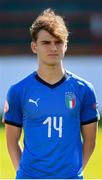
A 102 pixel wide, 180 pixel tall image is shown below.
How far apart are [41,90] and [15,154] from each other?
416 millimetres

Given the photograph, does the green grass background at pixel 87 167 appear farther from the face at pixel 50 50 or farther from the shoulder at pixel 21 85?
the face at pixel 50 50

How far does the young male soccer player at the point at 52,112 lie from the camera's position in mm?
4355

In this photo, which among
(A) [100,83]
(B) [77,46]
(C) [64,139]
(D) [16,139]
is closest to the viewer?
(C) [64,139]

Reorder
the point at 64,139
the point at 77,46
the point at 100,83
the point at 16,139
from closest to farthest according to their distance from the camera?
1. the point at 64,139
2. the point at 16,139
3. the point at 100,83
4. the point at 77,46

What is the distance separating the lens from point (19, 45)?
52.6 feet

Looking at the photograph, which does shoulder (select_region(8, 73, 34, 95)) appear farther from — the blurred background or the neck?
the blurred background

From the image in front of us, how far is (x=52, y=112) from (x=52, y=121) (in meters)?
0.05

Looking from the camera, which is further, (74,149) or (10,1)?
(10,1)

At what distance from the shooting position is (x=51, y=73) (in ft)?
14.7

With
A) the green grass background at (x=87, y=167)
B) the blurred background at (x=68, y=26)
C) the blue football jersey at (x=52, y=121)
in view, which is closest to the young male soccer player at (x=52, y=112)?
the blue football jersey at (x=52, y=121)

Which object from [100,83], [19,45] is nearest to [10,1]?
[19,45]

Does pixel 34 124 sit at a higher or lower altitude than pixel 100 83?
higher

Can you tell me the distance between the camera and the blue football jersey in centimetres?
435

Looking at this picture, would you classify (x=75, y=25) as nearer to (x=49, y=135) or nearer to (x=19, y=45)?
(x=19, y=45)
